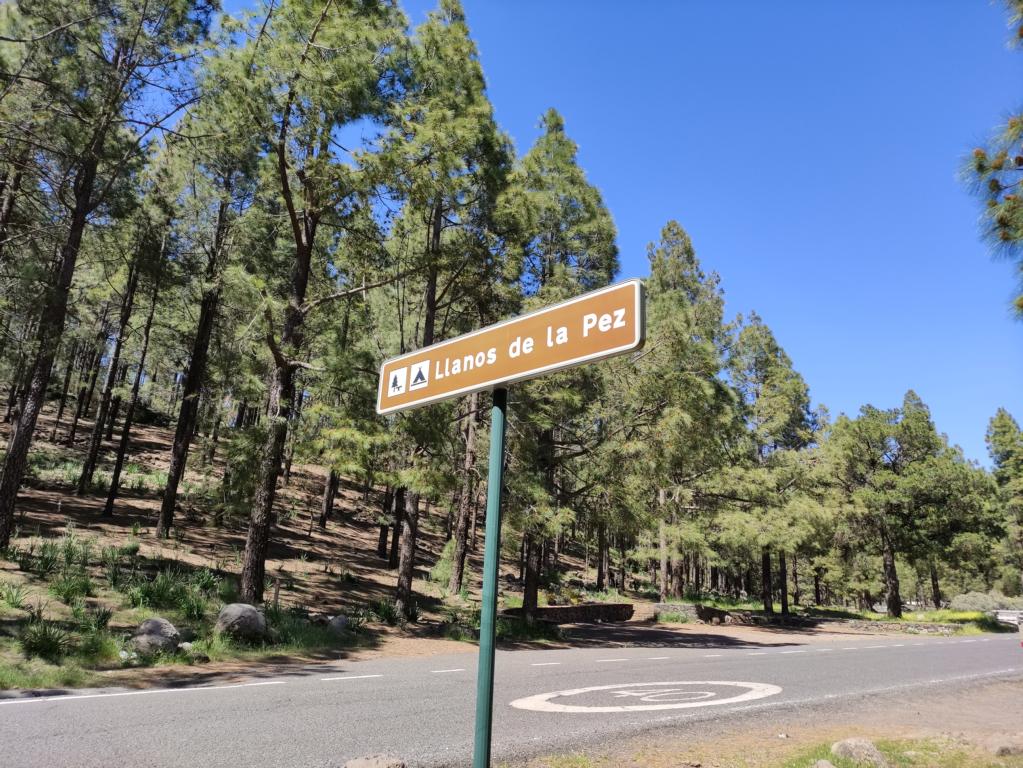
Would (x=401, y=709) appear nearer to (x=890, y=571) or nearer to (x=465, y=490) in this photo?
(x=465, y=490)

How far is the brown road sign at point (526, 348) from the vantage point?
2424 mm

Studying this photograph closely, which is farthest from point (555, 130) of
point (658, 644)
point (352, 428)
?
point (658, 644)

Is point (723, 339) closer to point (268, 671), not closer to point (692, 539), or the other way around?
point (692, 539)

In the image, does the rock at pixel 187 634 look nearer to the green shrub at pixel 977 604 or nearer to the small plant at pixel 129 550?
the small plant at pixel 129 550

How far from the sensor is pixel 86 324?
27.2m

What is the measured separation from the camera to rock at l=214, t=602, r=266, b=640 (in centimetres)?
960

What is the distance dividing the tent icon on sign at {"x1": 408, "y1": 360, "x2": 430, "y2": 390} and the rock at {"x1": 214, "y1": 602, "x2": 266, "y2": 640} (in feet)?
27.8

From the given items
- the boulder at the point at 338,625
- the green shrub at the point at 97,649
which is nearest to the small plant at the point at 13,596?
the green shrub at the point at 97,649

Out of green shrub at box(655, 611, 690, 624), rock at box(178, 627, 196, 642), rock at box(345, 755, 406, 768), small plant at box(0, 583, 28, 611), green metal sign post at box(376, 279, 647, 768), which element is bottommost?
green shrub at box(655, 611, 690, 624)

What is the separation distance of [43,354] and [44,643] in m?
7.52

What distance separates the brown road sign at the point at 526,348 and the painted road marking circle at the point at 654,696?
195 inches

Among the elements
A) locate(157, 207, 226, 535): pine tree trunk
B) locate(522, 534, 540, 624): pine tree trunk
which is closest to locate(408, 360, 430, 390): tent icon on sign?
locate(522, 534, 540, 624): pine tree trunk

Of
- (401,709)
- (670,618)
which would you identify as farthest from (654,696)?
(670,618)

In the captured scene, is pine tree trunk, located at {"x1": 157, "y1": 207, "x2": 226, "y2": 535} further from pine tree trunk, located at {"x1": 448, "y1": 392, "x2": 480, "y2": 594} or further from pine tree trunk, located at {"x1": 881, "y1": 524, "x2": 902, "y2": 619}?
pine tree trunk, located at {"x1": 881, "y1": 524, "x2": 902, "y2": 619}
